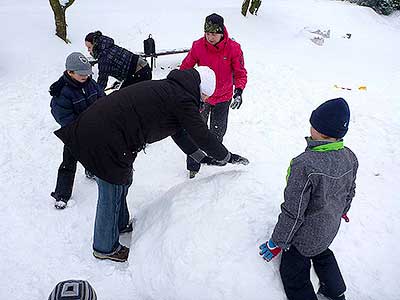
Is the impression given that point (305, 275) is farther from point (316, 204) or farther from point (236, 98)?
point (236, 98)

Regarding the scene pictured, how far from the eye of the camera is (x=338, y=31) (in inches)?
511

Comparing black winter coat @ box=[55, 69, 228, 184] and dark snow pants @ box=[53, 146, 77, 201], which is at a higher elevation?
black winter coat @ box=[55, 69, 228, 184]

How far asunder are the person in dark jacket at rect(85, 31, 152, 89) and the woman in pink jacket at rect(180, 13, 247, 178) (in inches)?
25.3

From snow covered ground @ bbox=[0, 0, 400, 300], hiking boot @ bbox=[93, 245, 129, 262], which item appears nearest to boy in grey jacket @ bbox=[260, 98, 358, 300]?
snow covered ground @ bbox=[0, 0, 400, 300]

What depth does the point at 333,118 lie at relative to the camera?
2252 millimetres

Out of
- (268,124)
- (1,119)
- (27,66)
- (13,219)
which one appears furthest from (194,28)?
(13,219)

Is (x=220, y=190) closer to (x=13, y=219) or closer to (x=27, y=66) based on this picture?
(x=13, y=219)

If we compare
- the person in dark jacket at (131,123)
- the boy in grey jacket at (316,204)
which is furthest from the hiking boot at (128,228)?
the boy in grey jacket at (316,204)

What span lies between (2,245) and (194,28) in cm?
862

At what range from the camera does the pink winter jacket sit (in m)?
4.21

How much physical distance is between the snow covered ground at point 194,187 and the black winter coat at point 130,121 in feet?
2.72

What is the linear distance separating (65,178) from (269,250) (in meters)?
2.50

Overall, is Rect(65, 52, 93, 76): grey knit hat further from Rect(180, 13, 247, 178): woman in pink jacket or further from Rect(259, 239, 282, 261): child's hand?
Rect(259, 239, 282, 261): child's hand

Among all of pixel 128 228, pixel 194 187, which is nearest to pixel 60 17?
pixel 128 228
